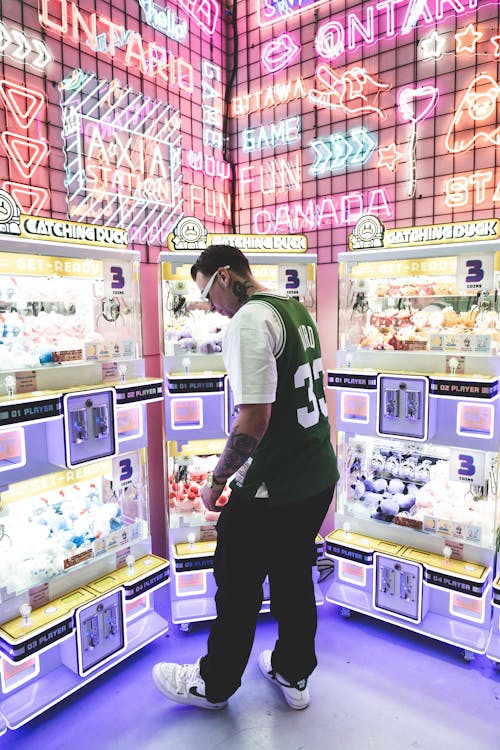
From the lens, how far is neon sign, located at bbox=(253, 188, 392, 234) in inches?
144

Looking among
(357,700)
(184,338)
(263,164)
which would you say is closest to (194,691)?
(357,700)

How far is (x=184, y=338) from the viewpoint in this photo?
2938 millimetres

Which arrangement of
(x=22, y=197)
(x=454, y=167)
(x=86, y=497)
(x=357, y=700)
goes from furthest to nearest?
(x=454, y=167) < (x=22, y=197) < (x=86, y=497) < (x=357, y=700)

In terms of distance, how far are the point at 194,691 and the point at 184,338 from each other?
174 centimetres

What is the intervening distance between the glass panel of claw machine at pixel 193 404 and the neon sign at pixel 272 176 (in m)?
1.20

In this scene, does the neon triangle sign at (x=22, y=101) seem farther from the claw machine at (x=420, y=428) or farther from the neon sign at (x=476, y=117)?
the neon sign at (x=476, y=117)

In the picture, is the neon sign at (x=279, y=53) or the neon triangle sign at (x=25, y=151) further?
the neon sign at (x=279, y=53)

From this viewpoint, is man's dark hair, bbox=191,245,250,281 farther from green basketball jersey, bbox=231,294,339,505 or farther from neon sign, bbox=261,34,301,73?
neon sign, bbox=261,34,301,73

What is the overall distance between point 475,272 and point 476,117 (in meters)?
1.16

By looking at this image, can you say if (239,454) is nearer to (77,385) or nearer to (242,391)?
(242,391)

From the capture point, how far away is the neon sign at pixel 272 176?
3982 millimetres

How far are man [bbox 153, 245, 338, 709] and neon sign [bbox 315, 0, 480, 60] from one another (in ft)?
7.98

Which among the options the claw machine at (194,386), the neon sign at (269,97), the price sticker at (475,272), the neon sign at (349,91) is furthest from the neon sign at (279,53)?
the price sticker at (475,272)

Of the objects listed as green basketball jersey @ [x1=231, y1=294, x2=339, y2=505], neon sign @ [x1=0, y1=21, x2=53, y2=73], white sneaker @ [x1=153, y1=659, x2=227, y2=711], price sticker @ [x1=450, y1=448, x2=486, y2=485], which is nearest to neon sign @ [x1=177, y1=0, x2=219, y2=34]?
neon sign @ [x1=0, y1=21, x2=53, y2=73]
